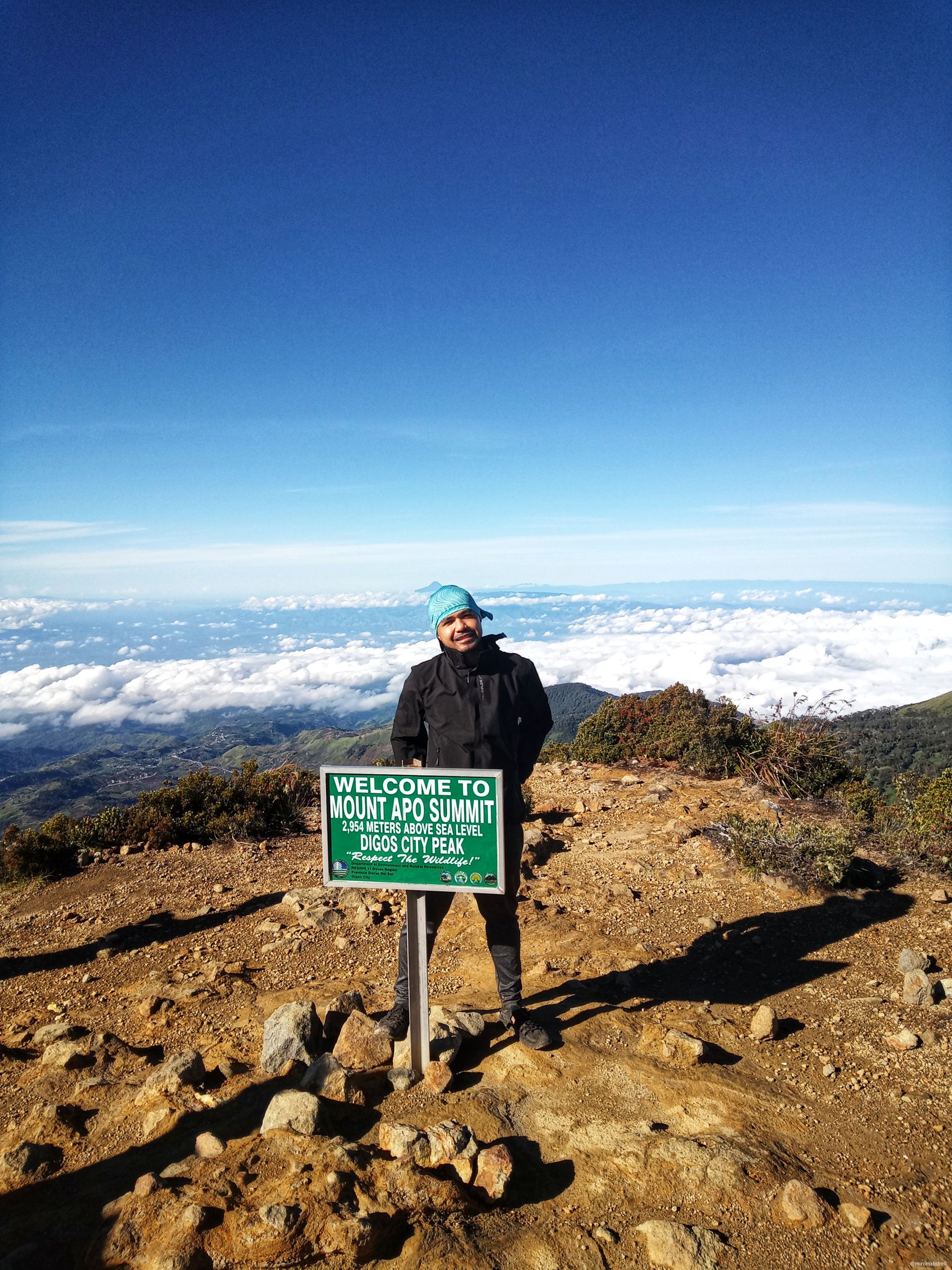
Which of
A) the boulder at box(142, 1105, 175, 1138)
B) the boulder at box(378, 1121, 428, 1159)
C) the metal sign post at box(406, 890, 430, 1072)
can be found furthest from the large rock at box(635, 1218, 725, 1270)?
the boulder at box(142, 1105, 175, 1138)

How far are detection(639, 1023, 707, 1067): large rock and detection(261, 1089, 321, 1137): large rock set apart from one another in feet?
6.26

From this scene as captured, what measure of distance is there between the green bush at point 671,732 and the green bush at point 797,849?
378 cm

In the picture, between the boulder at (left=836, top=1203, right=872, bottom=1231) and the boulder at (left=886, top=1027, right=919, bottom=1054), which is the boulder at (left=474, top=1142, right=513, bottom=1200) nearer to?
the boulder at (left=836, top=1203, right=872, bottom=1231)

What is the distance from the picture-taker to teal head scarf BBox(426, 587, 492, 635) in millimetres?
3811

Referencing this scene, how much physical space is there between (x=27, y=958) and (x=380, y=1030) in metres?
4.15

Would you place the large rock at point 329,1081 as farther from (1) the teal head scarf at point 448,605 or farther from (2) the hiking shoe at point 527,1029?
(1) the teal head scarf at point 448,605

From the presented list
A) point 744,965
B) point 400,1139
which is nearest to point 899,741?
point 744,965

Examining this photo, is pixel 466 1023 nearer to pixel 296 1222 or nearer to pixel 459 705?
pixel 296 1222

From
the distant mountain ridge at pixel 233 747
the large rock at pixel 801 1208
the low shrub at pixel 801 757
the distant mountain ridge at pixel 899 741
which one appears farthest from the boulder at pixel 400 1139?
the distant mountain ridge at pixel 899 741

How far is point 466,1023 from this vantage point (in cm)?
410

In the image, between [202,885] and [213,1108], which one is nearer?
[213,1108]

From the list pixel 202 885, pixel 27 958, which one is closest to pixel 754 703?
pixel 202 885

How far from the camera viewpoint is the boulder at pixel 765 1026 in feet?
13.5

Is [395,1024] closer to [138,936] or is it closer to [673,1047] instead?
[673,1047]
